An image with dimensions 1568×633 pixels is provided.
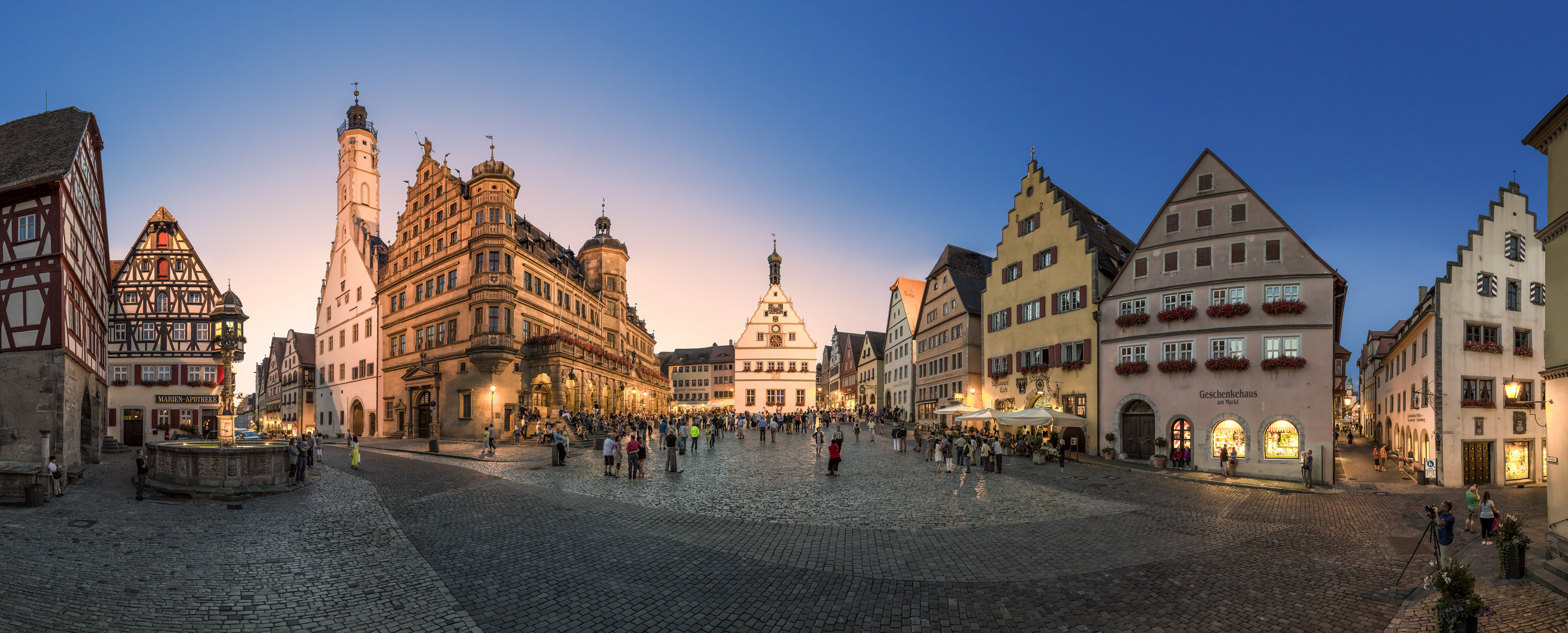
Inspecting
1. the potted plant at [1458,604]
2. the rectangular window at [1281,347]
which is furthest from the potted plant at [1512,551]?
the rectangular window at [1281,347]

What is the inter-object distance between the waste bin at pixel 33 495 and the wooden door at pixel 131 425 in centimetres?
4173

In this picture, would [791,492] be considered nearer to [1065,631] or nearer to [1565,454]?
[1065,631]

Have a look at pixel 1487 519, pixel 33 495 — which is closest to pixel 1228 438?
pixel 1487 519

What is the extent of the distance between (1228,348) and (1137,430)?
17.3ft

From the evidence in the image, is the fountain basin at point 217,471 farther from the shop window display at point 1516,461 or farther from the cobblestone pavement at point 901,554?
the shop window display at point 1516,461

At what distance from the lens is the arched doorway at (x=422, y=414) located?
144ft

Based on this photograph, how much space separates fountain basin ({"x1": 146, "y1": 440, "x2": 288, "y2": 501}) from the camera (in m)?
17.3

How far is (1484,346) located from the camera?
25.8 meters

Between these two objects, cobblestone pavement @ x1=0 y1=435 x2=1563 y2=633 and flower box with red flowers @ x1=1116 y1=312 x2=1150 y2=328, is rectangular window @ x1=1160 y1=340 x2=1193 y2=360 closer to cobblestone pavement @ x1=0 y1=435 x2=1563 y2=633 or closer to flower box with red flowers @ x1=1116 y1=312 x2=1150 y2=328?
flower box with red flowers @ x1=1116 y1=312 x2=1150 y2=328

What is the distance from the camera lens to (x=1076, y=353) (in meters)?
34.0

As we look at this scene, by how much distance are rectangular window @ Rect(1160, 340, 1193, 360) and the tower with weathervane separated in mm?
→ 57250

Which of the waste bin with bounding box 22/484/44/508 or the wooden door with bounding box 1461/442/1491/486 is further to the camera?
the wooden door with bounding box 1461/442/1491/486

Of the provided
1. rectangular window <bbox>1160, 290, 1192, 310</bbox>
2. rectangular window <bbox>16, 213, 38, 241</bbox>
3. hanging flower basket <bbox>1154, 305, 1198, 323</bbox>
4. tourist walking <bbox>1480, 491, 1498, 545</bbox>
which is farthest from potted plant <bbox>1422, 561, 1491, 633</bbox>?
rectangular window <bbox>16, 213, 38, 241</bbox>

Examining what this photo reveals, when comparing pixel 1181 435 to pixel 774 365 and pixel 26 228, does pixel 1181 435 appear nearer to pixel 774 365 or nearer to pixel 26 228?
pixel 26 228
